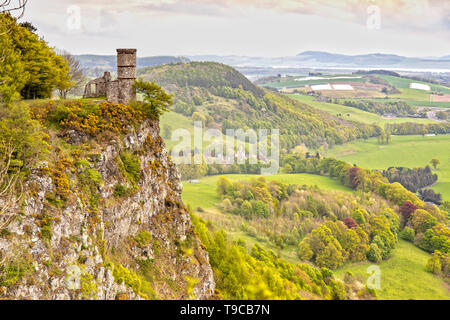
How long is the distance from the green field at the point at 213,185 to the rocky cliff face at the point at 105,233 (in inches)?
2908

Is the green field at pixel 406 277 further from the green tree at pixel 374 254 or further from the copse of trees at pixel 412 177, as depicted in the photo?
the copse of trees at pixel 412 177

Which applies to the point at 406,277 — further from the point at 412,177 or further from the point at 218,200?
the point at 412,177

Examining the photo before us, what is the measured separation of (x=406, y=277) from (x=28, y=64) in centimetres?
8335

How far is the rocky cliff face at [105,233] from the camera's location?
18.8m

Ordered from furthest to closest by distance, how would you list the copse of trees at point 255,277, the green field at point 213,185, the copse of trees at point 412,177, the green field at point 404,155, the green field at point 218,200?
the green field at point 404,155
the copse of trees at point 412,177
the green field at point 213,185
the green field at point 218,200
the copse of trees at point 255,277

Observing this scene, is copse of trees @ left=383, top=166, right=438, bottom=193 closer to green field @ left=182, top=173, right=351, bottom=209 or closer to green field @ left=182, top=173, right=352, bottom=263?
green field @ left=182, top=173, right=351, bottom=209

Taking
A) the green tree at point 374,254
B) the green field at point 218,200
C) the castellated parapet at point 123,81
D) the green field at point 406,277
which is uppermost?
the castellated parapet at point 123,81

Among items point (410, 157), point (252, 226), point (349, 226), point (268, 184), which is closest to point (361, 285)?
point (349, 226)

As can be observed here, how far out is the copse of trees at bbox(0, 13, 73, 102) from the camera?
1121 inches

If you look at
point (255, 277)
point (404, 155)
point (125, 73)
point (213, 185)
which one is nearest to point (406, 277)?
point (255, 277)

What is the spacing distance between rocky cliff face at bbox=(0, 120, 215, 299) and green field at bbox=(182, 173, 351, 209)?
7386 cm

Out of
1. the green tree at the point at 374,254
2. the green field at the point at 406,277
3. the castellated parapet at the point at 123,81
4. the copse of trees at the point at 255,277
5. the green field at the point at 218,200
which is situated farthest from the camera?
the green field at the point at 218,200

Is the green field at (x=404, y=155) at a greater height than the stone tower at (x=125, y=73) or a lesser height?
lesser

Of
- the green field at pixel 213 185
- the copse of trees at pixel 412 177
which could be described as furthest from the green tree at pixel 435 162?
the green field at pixel 213 185
